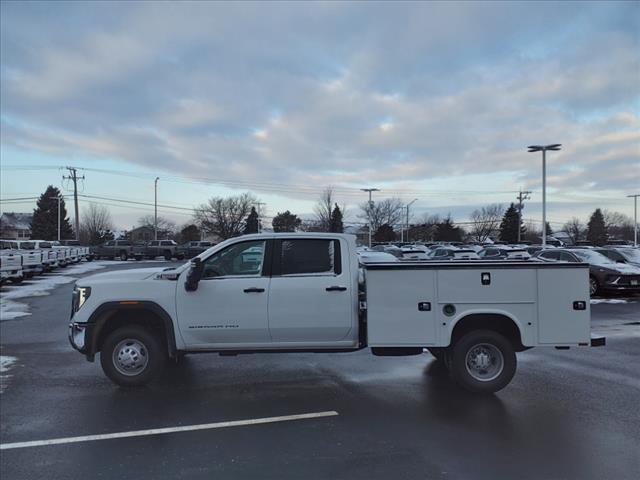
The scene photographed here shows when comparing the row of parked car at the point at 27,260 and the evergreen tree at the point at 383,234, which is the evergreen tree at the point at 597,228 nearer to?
the evergreen tree at the point at 383,234

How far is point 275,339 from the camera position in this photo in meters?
6.40

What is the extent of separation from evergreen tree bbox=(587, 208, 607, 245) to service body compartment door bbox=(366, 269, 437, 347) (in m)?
104

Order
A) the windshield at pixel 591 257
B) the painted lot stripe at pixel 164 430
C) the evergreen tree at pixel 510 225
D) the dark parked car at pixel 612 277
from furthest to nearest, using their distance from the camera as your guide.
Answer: the evergreen tree at pixel 510 225
the windshield at pixel 591 257
the dark parked car at pixel 612 277
the painted lot stripe at pixel 164 430

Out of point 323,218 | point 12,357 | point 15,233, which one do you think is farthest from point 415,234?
point 12,357

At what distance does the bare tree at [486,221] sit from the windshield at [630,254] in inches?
3451

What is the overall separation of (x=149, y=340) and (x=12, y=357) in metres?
Answer: 3.59

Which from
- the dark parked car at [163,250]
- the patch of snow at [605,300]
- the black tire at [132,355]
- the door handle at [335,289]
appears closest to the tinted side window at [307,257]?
the door handle at [335,289]

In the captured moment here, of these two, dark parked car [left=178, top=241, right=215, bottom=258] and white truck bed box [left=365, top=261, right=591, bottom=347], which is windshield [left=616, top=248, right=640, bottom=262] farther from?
dark parked car [left=178, top=241, right=215, bottom=258]

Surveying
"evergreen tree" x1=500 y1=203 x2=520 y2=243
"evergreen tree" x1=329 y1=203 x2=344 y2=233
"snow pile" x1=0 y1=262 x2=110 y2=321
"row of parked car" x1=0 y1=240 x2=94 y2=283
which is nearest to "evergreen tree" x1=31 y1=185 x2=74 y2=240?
"evergreen tree" x1=329 y1=203 x2=344 y2=233

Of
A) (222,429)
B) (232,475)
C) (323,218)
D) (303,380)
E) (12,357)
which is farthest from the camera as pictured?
(323,218)

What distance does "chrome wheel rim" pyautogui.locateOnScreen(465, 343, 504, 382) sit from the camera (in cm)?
626

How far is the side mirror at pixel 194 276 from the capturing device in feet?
20.6

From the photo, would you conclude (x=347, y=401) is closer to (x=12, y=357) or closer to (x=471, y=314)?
(x=471, y=314)

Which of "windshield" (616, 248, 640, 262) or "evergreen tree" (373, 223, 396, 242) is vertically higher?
"evergreen tree" (373, 223, 396, 242)
